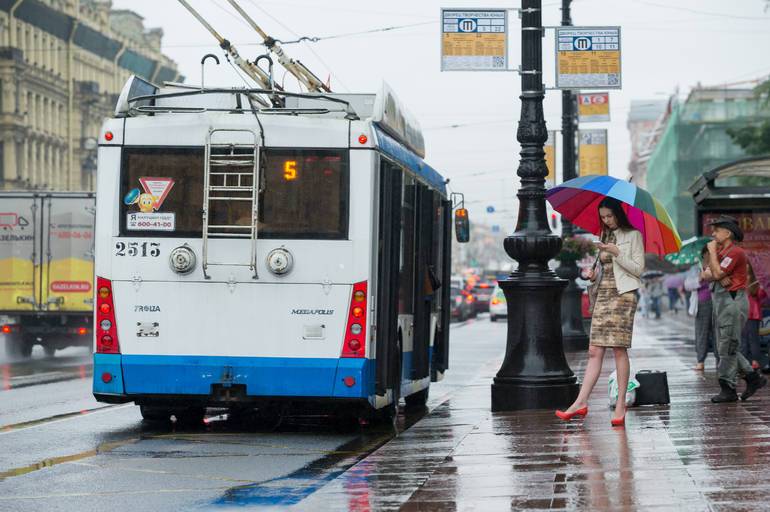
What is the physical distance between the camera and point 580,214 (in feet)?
47.6

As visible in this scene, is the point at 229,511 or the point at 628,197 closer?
the point at 229,511

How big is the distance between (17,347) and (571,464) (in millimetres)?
21636

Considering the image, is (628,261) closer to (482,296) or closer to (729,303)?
(729,303)

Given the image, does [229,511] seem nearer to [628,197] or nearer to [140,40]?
[628,197]

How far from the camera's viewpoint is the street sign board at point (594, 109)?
38.0m

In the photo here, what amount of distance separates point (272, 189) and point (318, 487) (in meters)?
3.74

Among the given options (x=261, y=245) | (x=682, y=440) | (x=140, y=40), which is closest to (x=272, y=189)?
(x=261, y=245)

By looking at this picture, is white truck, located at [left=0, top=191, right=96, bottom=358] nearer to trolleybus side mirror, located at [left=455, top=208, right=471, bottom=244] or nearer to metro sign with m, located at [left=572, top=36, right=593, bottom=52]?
trolleybus side mirror, located at [left=455, top=208, right=471, bottom=244]

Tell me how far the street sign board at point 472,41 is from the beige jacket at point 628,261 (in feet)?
9.63

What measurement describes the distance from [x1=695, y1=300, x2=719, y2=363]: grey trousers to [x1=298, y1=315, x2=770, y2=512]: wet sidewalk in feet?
23.3

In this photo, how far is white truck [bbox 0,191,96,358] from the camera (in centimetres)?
2927

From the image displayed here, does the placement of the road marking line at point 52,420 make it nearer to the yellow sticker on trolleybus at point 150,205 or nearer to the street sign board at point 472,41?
the yellow sticker on trolleybus at point 150,205

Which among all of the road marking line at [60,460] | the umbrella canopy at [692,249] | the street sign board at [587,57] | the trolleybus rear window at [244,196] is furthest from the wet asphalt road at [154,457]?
the umbrella canopy at [692,249]

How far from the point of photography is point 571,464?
10070 mm
